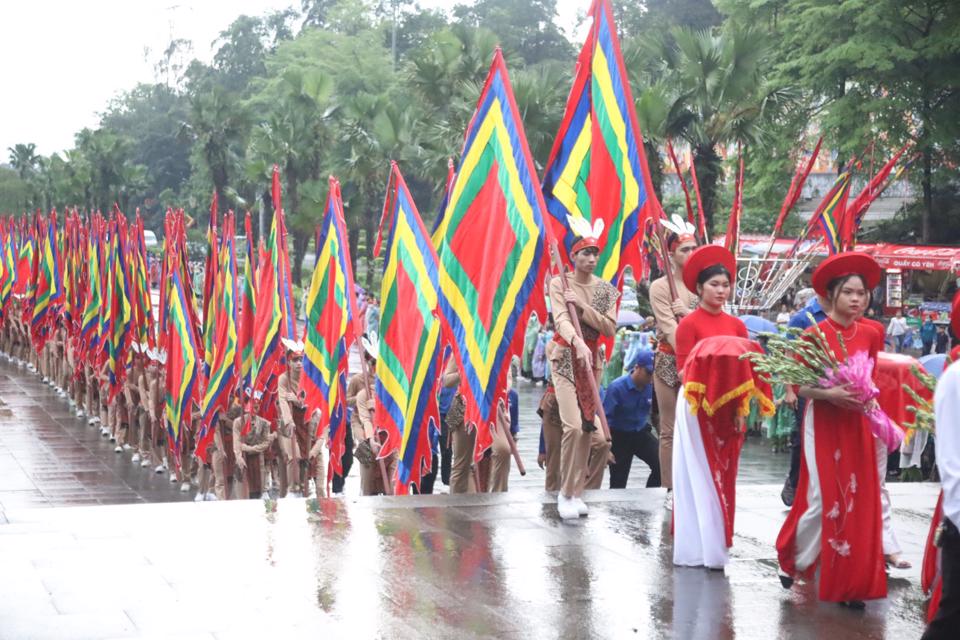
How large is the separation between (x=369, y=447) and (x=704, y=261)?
4923 millimetres

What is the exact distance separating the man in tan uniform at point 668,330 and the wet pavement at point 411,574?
518 millimetres

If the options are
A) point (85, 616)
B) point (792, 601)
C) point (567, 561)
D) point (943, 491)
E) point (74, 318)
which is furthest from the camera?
point (74, 318)

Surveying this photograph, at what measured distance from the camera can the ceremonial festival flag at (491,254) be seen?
8.96 meters

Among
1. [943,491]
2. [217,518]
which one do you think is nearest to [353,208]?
[217,518]

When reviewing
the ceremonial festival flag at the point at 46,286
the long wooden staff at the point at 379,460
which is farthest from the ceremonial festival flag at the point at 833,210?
the ceremonial festival flag at the point at 46,286

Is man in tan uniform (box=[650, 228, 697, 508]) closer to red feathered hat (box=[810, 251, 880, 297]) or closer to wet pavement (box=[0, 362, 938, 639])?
wet pavement (box=[0, 362, 938, 639])

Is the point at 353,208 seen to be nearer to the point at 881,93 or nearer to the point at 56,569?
the point at 881,93

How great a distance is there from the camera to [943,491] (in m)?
4.57

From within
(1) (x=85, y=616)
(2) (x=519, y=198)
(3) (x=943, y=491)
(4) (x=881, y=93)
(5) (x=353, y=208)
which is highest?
(4) (x=881, y=93)

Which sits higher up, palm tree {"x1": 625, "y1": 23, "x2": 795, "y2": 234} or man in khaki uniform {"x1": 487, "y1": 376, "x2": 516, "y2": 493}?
palm tree {"x1": 625, "y1": 23, "x2": 795, "y2": 234}

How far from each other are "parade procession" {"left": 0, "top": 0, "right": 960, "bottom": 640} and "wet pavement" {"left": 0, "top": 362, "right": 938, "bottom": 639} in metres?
0.03

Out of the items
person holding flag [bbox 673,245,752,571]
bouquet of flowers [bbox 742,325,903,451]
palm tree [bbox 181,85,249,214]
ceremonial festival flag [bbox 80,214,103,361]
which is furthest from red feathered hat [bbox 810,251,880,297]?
palm tree [bbox 181,85,249,214]

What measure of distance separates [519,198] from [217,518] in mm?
2838

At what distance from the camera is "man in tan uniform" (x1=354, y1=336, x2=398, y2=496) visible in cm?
1134
